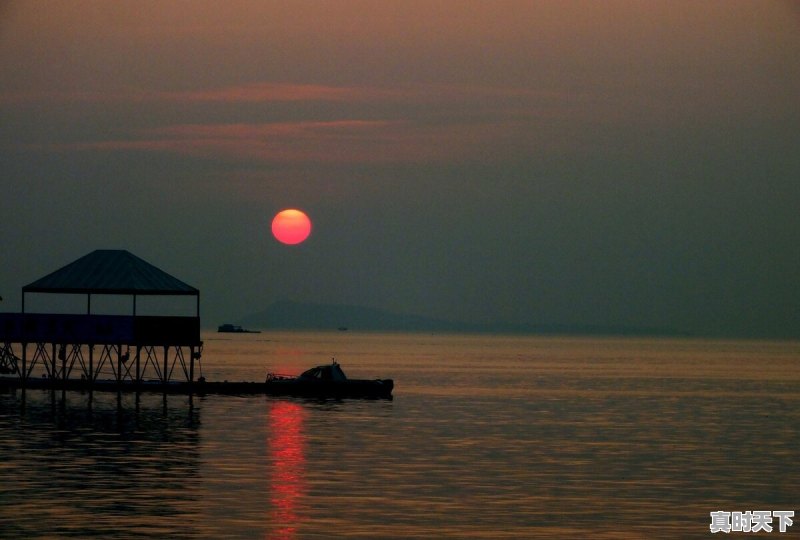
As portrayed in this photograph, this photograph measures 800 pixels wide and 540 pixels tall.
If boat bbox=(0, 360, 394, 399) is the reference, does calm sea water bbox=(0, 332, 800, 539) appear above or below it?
below

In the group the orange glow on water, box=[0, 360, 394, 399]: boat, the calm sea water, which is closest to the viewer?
the orange glow on water

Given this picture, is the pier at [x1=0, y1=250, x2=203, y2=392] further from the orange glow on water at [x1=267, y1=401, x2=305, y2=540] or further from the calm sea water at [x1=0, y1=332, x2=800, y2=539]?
the orange glow on water at [x1=267, y1=401, x2=305, y2=540]

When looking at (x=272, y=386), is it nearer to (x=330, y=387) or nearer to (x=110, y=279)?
(x=330, y=387)

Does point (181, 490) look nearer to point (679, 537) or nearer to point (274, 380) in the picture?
point (679, 537)

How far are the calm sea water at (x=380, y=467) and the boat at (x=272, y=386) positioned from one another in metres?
1.17

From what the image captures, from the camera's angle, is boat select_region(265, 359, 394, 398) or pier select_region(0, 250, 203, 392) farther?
boat select_region(265, 359, 394, 398)

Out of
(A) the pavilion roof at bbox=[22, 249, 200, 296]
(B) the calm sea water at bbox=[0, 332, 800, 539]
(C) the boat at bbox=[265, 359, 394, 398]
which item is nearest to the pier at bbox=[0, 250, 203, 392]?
(A) the pavilion roof at bbox=[22, 249, 200, 296]

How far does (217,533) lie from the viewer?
124 feet

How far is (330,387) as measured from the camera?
10531 cm

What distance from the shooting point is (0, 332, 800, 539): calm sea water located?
4041 centimetres

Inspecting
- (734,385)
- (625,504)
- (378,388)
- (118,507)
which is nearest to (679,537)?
(625,504)

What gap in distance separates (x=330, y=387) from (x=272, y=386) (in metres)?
4.56

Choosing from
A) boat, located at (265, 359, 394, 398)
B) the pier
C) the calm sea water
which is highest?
the pier

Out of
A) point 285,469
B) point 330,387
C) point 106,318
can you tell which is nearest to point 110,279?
point 106,318
